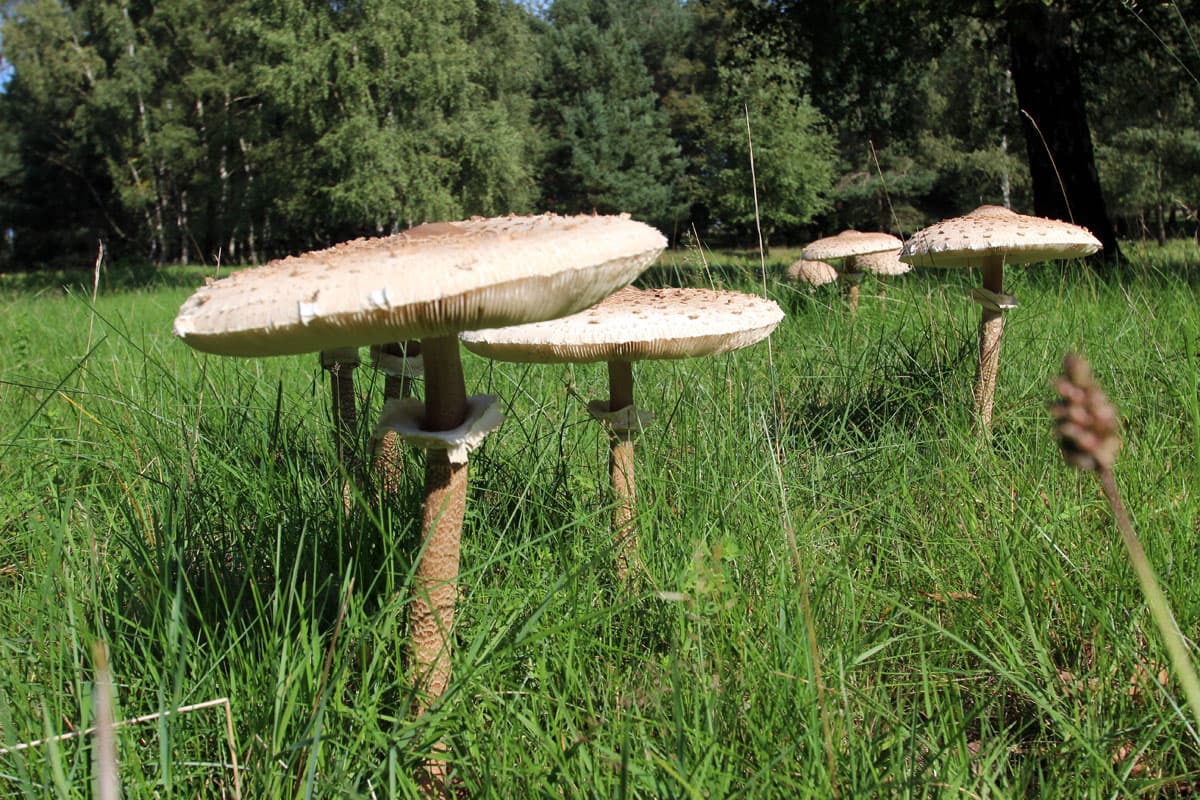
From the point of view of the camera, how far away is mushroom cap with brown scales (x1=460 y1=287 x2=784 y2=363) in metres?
1.96

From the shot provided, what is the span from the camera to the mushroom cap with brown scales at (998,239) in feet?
9.24

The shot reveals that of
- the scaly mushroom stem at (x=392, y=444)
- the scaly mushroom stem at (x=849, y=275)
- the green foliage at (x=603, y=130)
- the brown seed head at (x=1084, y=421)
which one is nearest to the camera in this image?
the brown seed head at (x=1084, y=421)

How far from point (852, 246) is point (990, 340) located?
324 centimetres

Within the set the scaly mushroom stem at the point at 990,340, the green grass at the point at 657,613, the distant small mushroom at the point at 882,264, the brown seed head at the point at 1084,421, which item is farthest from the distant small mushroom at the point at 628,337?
the distant small mushroom at the point at 882,264

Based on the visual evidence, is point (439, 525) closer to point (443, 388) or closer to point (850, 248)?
point (443, 388)

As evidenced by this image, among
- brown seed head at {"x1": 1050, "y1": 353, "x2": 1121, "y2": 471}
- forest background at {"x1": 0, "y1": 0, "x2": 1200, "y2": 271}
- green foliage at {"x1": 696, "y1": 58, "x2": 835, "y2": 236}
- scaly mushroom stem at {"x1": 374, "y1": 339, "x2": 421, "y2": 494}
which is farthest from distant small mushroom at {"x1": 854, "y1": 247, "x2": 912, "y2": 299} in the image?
green foliage at {"x1": 696, "y1": 58, "x2": 835, "y2": 236}

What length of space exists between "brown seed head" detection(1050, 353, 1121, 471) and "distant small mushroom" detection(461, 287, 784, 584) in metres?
1.37

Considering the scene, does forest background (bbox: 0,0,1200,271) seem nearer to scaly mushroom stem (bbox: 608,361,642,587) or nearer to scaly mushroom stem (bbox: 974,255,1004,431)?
scaly mushroom stem (bbox: 974,255,1004,431)

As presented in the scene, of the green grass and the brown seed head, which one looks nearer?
the brown seed head

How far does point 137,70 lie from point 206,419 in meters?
35.0

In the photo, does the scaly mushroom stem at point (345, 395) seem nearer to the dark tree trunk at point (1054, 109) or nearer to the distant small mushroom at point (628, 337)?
the distant small mushroom at point (628, 337)

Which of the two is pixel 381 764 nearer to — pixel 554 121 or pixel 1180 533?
pixel 1180 533

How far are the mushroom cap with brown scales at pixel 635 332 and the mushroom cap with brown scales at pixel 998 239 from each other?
Result: 1.12 meters

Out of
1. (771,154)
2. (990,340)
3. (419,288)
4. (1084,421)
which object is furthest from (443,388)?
(771,154)
